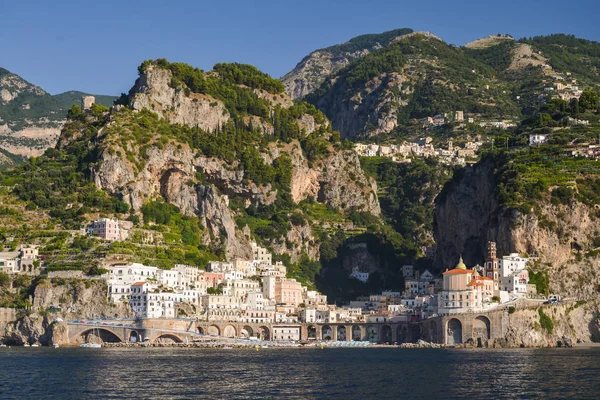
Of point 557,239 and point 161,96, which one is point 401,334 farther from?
point 161,96

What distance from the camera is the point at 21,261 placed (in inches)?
6068

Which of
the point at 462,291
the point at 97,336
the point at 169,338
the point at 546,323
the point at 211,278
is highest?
the point at 211,278

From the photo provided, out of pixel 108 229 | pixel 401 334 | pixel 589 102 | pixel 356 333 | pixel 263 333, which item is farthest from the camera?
pixel 589 102

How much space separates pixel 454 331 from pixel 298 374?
177 feet

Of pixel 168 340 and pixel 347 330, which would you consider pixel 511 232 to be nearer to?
pixel 347 330

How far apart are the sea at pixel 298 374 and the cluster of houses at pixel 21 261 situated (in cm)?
1958

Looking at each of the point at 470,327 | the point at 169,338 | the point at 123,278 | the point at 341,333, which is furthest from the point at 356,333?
the point at 123,278

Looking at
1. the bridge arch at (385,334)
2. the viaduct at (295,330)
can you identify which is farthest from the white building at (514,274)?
the bridge arch at (385,334)

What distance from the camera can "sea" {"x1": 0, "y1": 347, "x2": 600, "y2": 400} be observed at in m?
83.6

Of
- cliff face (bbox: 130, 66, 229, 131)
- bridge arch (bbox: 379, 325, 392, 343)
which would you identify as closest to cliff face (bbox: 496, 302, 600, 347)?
bridge arch (bbox: 379, 325, 392, 343)

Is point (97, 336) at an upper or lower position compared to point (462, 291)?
lower

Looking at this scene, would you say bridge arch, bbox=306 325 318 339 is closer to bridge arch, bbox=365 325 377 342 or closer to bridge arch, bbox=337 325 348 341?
bridge arch, bbox=337 325 348 341

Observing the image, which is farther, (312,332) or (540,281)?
(312,332)

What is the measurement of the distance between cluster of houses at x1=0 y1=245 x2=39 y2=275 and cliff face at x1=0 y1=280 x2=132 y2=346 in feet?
17.6
